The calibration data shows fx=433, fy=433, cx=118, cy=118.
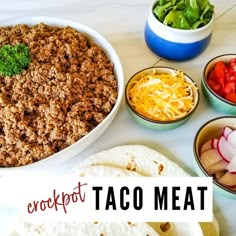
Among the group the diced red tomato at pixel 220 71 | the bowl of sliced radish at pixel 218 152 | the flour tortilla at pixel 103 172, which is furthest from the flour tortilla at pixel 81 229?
the diced red tomato at pixel 220 71

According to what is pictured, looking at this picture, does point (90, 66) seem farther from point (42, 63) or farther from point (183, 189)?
point (183, 189)

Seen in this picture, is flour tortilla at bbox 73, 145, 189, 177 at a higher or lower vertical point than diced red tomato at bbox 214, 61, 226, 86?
lower

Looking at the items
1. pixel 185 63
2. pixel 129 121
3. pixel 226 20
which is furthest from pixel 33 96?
pixel 226 20

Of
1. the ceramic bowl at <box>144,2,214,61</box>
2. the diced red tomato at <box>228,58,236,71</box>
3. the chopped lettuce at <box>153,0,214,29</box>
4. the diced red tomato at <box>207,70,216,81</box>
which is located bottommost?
the diced red tomato at <box>207,70,216,81</box>

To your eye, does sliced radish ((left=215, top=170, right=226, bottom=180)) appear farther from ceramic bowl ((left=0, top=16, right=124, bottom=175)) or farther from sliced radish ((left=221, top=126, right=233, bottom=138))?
ceramic bowl ((left=0, top=16, right=124, bottom=175))

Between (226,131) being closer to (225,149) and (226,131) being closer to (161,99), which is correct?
(225,149)

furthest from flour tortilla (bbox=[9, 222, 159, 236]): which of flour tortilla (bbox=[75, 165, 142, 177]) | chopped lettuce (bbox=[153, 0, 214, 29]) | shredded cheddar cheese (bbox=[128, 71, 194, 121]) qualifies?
chopped lettuce (bbox=[153, 0, 214, 29])
